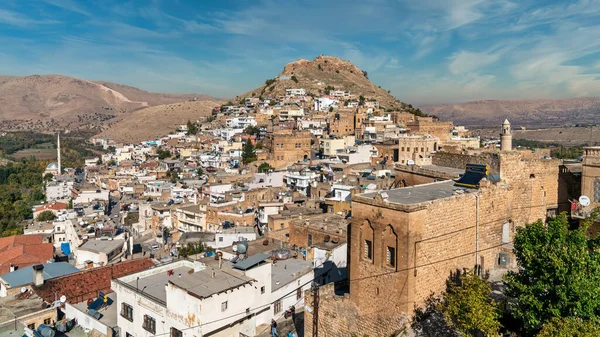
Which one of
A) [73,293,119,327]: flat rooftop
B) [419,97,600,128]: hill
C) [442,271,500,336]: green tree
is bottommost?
[73,293,119,327]: flat rooftop

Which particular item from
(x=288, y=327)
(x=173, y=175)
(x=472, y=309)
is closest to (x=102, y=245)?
(x=288, y=327)

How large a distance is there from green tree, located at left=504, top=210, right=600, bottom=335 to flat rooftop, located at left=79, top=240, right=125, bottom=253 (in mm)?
18756

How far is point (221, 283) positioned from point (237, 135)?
50214 mm

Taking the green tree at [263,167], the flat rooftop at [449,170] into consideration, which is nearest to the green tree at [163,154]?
the green tree at [263,167]

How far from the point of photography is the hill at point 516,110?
148750mm

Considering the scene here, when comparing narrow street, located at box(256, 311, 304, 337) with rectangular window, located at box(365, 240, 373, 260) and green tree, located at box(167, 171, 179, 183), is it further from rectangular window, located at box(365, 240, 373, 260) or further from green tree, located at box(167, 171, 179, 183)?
green tree, located at box(167, 171, 179, 183)

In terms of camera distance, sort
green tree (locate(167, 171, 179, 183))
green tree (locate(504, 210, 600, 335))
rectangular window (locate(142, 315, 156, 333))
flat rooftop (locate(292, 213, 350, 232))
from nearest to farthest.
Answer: green tree (locate(504, 210, 600, 335)), rectangular window (locate(142, 315, 156, 333)), flat rooftop (locate(292, 213, 350, 232)), green tree (locate(167, 171, 179, 183))

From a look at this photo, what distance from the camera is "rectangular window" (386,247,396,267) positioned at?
28.8 ft

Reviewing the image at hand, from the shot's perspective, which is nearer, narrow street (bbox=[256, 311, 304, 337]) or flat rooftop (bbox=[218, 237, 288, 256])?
narrow street (bbox=[256, 311, 304, 337])

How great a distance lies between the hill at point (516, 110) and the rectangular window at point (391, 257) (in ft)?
472

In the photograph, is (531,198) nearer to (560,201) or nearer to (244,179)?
(560,201)

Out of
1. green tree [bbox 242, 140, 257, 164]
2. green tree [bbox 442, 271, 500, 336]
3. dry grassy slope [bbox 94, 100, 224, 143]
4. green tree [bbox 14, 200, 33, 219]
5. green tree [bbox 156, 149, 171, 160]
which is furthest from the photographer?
dry grassy slope [bbox 94, 100, 224, 143]

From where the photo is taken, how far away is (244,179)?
39.3m

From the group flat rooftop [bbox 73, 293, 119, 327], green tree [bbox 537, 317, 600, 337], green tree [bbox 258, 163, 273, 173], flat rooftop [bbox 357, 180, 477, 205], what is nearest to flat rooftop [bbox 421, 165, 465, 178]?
flat rooftop [bbox 357, 180, 477, 205]
